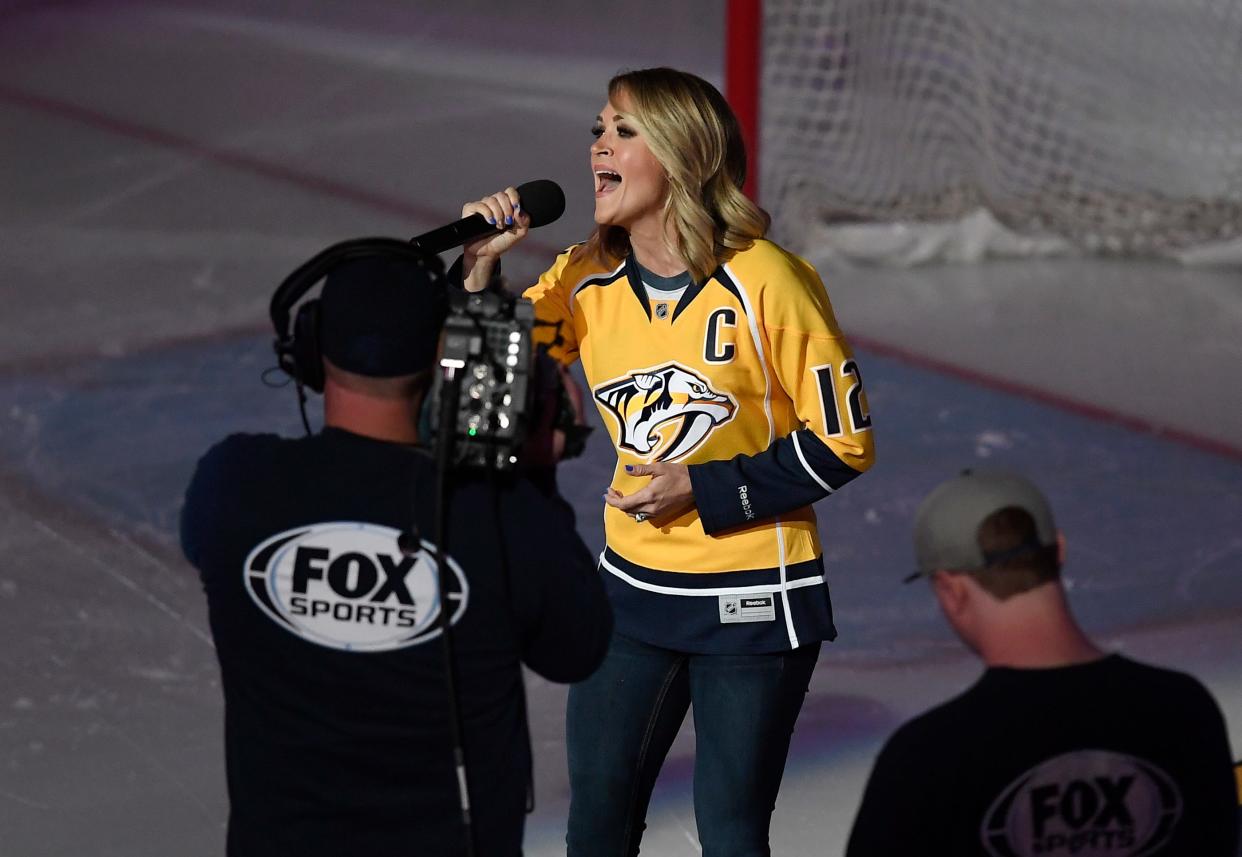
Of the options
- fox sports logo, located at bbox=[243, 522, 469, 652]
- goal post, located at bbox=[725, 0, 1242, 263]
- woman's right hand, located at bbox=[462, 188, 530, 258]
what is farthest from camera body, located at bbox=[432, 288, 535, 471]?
goal post, located at bbox=[725, 0, 1242, 263]

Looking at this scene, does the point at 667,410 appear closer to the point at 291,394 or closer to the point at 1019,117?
the point at 291,394

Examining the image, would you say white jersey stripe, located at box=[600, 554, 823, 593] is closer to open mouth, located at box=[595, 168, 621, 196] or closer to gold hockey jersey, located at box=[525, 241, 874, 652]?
gold hockey jersey, located at box=[525, 241, 874, 652]

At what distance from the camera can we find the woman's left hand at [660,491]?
9.62ft

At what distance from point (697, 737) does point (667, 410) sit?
1.76ft

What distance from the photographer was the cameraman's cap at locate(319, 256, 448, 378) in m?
2.19

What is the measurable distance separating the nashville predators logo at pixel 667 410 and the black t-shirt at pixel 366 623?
714 mm

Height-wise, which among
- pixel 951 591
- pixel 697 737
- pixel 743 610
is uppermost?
pixel 951 591

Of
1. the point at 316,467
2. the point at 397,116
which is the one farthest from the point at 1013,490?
the point at 397,116

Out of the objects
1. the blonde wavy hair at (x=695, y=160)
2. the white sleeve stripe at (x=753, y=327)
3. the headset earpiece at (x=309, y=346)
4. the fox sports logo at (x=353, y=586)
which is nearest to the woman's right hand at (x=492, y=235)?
the blonde wavy hair at (x=695, y=160)

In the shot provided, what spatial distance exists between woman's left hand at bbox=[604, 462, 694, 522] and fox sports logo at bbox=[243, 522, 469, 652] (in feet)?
2.54

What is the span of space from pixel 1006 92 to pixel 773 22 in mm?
1126

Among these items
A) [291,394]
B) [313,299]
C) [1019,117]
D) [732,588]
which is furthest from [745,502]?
[1019,117]

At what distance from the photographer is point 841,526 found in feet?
17.8

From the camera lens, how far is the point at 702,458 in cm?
300
